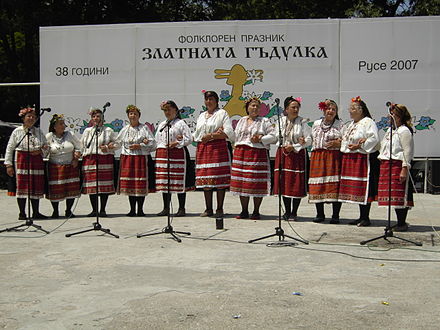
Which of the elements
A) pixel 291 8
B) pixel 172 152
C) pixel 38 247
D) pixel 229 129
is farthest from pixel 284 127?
pixel 291 8

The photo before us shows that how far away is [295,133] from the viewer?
884 cm

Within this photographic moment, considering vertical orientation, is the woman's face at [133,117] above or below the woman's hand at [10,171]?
above

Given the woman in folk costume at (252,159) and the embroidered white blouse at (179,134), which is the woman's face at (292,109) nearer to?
the woman in folk costume at (252,159)

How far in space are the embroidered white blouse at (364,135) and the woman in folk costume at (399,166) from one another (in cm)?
18

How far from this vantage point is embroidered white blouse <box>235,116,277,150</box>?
28.6 ft

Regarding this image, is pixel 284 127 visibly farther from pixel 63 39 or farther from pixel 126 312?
pixel 63 39

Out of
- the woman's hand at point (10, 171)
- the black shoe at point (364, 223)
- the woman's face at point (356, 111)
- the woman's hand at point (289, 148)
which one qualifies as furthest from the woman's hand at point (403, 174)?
the woman's hand at point (10, 171)

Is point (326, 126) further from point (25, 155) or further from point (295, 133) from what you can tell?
point (25, 155)

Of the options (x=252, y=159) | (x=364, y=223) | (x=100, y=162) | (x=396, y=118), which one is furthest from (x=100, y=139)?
(x=396, y=118)

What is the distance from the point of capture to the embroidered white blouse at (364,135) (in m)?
8.17

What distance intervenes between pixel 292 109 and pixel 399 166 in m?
1.70

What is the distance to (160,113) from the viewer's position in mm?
13164

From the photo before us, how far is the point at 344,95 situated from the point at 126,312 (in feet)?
30.2

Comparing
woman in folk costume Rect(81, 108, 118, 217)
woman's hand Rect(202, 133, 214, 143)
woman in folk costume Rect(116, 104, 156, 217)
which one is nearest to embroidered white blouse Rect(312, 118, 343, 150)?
woman's hand Rect(202, 133, 214, 143)
